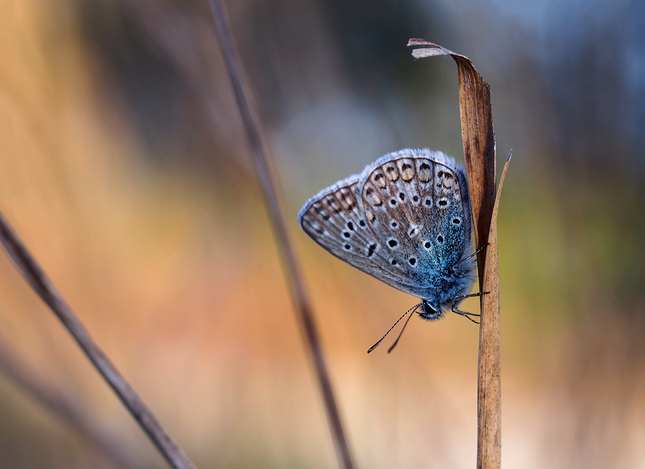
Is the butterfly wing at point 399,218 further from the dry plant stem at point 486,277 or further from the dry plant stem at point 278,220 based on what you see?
the dry plant stem at point 486,277

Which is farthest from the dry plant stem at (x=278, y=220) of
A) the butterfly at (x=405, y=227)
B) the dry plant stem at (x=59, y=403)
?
the dry plant stem at (x=59, y=403)

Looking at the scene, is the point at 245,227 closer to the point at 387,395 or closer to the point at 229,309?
the point at 229,309

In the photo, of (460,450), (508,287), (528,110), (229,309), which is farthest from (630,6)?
(229,309)

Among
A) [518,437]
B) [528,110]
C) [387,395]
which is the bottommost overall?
[518,437]

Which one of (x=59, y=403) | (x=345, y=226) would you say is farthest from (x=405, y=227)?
(x=59, y=403)

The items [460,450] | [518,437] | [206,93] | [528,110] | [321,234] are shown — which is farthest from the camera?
[518,437]

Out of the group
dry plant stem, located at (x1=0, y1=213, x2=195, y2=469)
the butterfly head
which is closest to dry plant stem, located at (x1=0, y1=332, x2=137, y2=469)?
dry plant stem, located at (x1=0, y1=213, x2=195, y2=469)

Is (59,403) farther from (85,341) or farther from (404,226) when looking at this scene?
(404,226)

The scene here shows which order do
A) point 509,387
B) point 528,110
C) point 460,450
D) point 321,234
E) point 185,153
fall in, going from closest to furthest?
1. point 321,234
2. point 528,110
3. point 460,450
4. point 509,387
5. point 185,153

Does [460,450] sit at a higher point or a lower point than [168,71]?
lower
